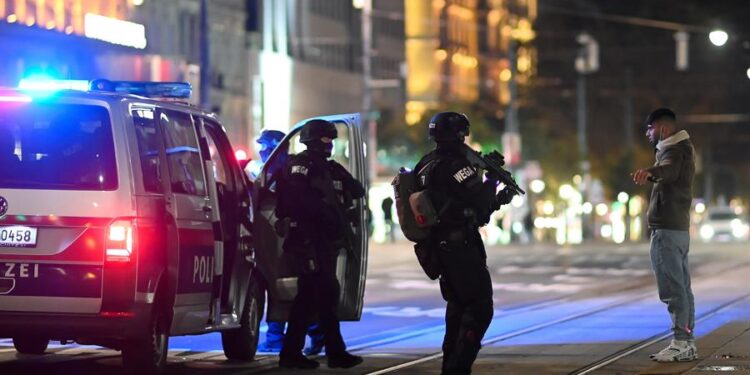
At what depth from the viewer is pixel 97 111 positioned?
10.5 m

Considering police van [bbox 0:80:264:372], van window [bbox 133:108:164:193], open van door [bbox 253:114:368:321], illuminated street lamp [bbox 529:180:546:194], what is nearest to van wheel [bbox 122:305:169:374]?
police van [bbox 0:80:264:372]

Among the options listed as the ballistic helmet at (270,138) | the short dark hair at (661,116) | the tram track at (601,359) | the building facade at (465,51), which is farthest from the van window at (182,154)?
the building facade at (465,51)

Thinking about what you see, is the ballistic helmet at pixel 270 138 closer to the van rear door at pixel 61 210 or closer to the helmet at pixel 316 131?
the helmet at pixel 316 131

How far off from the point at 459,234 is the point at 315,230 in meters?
2.05

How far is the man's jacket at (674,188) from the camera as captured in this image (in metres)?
11.9

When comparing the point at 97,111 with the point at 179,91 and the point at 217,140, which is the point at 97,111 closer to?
the point at 179,91

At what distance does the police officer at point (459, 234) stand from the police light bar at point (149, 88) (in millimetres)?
2211

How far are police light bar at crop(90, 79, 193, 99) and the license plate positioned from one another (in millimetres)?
1551

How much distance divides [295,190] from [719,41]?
29.4 meters

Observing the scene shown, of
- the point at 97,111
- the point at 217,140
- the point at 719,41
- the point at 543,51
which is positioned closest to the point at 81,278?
the point at 97,111

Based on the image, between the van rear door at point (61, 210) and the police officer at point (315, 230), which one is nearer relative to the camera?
the van rear door at point (61, 210)

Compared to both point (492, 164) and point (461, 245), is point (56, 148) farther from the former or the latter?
point (492, 164)

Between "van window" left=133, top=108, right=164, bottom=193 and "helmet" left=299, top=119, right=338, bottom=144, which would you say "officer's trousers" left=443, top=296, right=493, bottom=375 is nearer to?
"van window" left=133, top=108, right=164, bottom=193

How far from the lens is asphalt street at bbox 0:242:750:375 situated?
1264 cm
